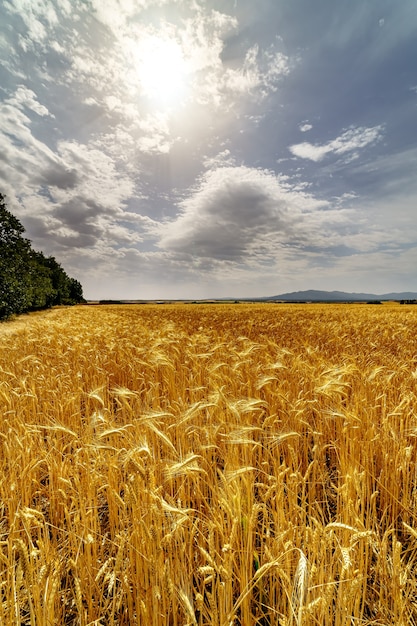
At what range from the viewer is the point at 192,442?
2906mm

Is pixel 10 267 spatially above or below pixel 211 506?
above

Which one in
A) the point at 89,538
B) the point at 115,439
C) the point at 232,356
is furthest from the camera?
the point at 232,356

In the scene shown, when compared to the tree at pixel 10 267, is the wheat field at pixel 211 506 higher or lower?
lower

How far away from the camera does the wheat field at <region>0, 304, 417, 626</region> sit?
4.15 feet

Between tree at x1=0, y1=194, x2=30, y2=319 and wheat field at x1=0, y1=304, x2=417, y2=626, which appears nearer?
wheat field at x1=0, y1=304, x2=417, y2=626

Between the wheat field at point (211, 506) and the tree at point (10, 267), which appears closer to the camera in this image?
the wheat field at point (211, 506)

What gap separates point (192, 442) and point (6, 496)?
1515 mm

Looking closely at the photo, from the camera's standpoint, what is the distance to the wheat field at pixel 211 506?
1266 mm

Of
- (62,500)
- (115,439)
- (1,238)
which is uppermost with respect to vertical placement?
(1,238)

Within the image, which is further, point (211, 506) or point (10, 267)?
point (10, 267)

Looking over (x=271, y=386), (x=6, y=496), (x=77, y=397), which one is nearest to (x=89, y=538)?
(x=6, y=496)

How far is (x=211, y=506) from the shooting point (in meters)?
2.08

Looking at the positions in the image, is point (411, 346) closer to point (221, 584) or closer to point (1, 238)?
point (221, 584)

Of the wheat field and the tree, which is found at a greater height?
the tree
